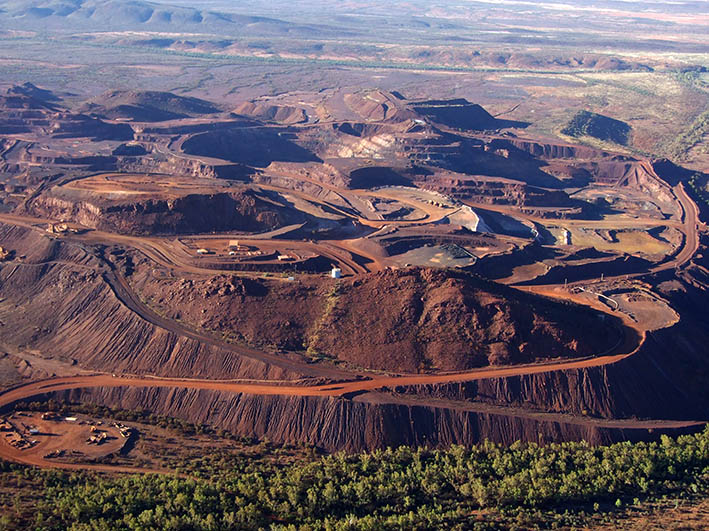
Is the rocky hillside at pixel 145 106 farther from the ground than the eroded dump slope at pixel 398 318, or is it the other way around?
the eroded dump slope at pixel 398 318

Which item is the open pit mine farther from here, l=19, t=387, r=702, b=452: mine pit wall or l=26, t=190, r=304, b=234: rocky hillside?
l=26, t=190, r=304, b=234: rocky hillside

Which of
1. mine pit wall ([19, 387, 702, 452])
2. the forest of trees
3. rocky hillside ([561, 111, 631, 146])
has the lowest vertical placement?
rocky hillside ([561, 111, 631, 146])

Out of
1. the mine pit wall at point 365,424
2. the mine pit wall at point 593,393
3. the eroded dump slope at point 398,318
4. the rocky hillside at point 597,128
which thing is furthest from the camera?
the rocky hillside at point 597,128

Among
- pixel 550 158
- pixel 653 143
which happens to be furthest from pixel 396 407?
pixel 653 143

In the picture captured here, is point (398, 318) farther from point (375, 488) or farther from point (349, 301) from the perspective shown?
point (375, 488)

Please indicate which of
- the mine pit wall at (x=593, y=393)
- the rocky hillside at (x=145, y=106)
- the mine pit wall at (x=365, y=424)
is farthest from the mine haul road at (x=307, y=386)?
the rocky hillside at (x=145, y=106)

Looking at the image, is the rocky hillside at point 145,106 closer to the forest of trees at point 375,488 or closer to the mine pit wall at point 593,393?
the mine pit wall at point 593,393

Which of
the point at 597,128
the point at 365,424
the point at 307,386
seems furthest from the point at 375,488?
the point at 597,128

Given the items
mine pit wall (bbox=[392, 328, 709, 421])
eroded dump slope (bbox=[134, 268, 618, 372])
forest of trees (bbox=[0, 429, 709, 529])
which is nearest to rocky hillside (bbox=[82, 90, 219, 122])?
eroded dump slope (bbox=[134, 268, 618, 372])

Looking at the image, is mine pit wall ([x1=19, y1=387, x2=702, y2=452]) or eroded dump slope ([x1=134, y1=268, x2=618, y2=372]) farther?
eroded dump slope ([x1=134, y1=268, x2=618, y2=372])
